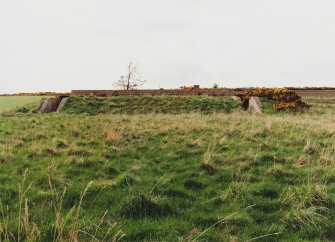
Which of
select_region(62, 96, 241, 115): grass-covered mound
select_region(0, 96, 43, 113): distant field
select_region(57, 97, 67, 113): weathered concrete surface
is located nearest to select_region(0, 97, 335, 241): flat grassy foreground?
select_region(62, 96, 241, 115): grass-covered mound

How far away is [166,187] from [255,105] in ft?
64.1

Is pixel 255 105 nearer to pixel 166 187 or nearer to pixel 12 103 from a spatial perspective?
pixel 12 103

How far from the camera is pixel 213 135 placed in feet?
40.0

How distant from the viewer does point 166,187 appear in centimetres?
686

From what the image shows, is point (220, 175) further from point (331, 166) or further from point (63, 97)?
point (63, 97)

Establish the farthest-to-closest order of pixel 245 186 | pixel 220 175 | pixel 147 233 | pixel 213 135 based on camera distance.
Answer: pixel 213 135 < pixel 220 175 < pixel 245 186 < pixel 147 233

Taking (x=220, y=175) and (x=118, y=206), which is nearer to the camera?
(x=118, y=206)

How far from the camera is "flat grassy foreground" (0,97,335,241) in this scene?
4.92 m

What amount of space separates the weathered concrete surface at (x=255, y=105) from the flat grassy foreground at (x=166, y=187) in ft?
39.4

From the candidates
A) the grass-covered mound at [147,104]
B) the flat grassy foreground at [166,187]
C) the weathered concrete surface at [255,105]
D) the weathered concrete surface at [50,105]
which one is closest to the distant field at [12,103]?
the weathered concrete surface at [50,105]

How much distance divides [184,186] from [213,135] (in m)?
5.37

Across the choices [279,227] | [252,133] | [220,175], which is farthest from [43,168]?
[252,133]

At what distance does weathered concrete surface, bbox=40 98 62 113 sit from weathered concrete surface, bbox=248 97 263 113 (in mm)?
13324

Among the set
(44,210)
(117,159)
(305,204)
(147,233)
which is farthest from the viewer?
(117,159)
